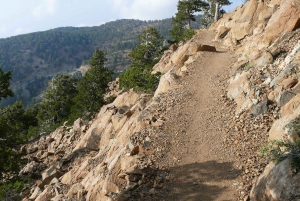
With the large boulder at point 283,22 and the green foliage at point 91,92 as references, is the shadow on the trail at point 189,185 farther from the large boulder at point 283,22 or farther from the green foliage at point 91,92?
the green foliage at point 91,92

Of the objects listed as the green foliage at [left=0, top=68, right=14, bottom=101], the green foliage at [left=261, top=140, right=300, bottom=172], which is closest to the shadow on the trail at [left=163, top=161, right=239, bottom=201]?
the green foliage at [left=261, top=140, right=300, bottom=172]

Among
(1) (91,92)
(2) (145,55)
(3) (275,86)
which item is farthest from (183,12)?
(3) (275,86)

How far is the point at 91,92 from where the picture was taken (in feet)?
108

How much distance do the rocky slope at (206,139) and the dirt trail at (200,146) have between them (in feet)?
0.13

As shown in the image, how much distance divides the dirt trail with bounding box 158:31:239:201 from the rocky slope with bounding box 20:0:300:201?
0.04 metres

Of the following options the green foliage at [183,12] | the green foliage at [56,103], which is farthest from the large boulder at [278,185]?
the green foliage at [183,12]

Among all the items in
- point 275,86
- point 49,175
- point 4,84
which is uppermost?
point 4,84

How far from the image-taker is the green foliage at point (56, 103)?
3878 cm

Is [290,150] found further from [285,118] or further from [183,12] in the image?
[183,12]

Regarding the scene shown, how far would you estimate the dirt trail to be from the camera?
9172mm

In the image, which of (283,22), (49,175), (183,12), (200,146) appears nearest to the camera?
(200,146)

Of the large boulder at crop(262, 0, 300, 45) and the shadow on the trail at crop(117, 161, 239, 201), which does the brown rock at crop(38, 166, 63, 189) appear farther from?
the large boulder at crop(262, 0, 300, 45)

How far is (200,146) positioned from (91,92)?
79.6 ft

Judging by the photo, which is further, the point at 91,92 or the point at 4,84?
the point at 91,92
